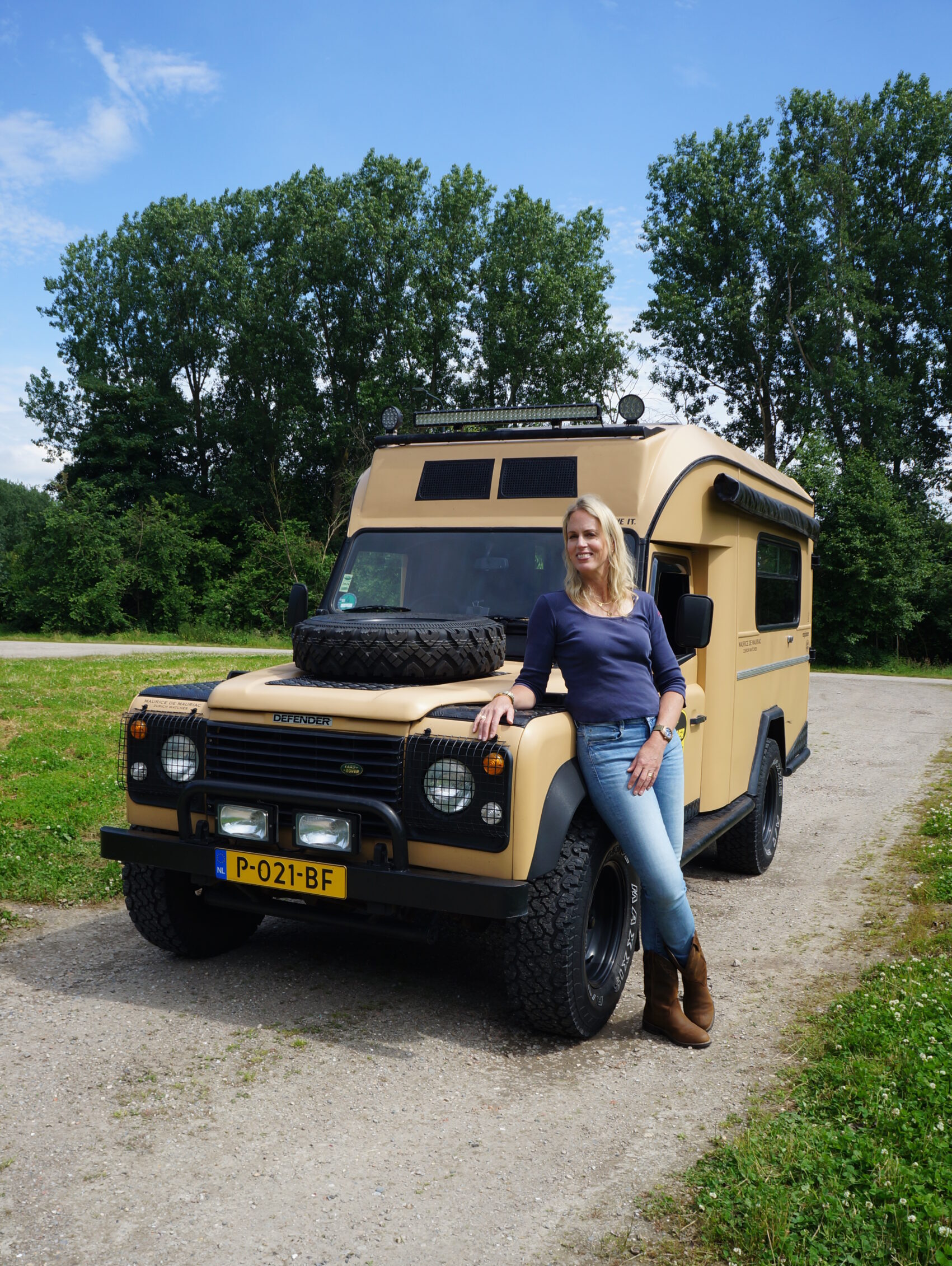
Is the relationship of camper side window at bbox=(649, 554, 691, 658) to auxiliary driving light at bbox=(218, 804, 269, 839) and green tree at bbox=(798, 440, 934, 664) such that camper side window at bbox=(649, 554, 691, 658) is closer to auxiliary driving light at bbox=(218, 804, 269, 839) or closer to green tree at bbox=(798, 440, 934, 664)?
auxiliary driving light at bbox=(218, 804, 269, 839)

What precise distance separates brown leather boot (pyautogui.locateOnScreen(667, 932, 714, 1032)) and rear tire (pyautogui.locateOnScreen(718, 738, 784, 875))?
254 centimetres

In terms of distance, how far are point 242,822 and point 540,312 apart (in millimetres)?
35788

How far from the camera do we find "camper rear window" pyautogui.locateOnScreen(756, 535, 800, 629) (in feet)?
23.3

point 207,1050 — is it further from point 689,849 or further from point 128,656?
point 128,656

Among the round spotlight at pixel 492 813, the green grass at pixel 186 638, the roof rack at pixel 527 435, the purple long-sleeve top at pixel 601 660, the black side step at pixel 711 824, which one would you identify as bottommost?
the green grass at pixel 186 638

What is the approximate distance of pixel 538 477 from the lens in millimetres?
5465

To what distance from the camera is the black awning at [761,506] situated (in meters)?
5.91

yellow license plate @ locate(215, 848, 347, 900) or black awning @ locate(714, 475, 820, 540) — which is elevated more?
black awning @ locate(714, 475, 820, 540)

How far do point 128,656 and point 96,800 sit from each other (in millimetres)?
14939

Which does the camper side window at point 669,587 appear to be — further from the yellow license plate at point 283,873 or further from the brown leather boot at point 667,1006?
the yellow license plate at point 283,873

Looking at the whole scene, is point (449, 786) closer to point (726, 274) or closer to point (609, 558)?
point (609, 558)

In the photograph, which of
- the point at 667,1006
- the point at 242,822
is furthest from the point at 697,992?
the point at 242,822

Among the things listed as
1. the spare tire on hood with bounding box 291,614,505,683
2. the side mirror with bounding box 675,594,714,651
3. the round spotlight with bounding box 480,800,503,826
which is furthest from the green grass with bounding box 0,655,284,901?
the side mirror with bounding box 675,594,714,651

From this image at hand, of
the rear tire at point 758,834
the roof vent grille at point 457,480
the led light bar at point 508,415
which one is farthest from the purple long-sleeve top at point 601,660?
the rear tire at point 758,834
